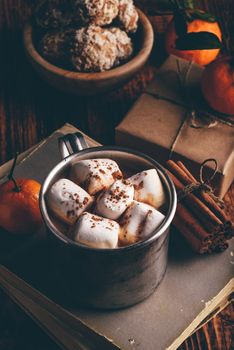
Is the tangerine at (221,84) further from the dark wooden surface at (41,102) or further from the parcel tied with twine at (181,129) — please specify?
the dark wooden surface at (41,102)

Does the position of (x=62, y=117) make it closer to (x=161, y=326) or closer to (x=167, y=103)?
(x=167, y=103)

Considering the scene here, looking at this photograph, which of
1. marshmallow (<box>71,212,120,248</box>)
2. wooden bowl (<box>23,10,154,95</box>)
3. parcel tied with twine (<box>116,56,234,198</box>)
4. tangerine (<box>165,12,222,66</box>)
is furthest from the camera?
tangerine (<box>165,12,222,66</box>)

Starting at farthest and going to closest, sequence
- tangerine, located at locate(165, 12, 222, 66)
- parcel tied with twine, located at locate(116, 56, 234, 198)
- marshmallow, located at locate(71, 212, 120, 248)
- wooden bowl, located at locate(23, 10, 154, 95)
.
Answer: tangerine, located at locate(165, 12, 222, 66), wooden bowl, located at locate(23, 10, 154, 95), parcel tied with twine, located at locate(116, 56, 234, 198), marshmallow, located at locate(71, 212, 120, 248)

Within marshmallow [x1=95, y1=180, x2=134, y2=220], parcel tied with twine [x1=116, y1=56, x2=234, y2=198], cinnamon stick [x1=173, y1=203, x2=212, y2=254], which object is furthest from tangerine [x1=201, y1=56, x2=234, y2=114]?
marshmallow [x1=95, y1=180, x2=134, y2=220]

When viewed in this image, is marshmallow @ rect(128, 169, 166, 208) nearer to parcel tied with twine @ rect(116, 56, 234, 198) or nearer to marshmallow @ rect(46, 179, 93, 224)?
marshmallow @ rect(46, 179, 93, 224)

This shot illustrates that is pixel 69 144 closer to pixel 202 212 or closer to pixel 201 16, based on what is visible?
pixel 202 212

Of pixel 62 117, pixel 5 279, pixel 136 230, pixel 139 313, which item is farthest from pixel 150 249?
pixel 62 117

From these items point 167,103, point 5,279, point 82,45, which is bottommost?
point 5,279

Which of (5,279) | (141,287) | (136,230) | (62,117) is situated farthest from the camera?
(62,117)
